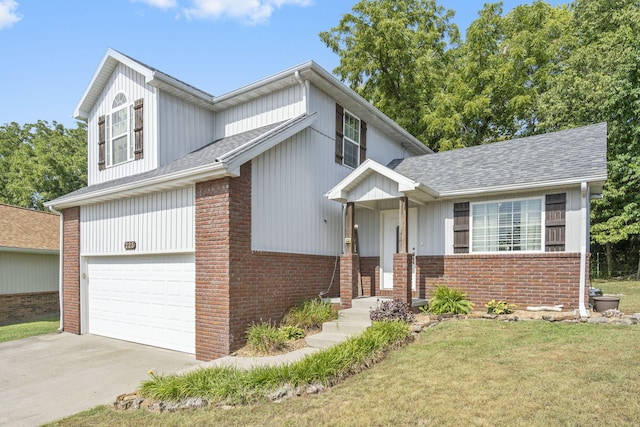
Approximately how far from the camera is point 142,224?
9.57 metres

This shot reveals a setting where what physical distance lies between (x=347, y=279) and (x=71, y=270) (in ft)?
27.4

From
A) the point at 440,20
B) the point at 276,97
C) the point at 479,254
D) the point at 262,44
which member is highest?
the point at 440,20

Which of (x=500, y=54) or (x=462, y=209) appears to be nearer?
(x=462, y=209)

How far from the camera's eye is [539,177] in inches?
359

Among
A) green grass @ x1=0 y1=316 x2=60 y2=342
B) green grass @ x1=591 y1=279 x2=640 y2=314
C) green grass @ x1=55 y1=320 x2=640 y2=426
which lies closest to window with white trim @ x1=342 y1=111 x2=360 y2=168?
green grass @ x1=55 y1=320 x2=640 y2=426

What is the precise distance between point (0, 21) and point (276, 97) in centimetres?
645

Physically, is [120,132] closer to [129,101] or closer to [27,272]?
[129,101]

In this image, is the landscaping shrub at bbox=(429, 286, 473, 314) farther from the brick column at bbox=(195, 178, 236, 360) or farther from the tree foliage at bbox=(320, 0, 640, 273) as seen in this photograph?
the tree foliage at bbox=(320, 0, 640, 273)

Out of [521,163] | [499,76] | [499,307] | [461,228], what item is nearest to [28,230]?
[461,228]

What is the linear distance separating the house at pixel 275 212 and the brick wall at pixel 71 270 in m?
0.05

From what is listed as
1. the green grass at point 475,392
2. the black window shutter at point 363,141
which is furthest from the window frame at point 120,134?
the green grass at point 475,392

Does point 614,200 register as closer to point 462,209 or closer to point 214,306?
point 462,209

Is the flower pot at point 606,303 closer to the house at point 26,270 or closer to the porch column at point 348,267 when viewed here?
the porch column at point 348,267

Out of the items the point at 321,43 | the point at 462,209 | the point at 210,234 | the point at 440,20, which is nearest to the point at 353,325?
the point at 210,234
